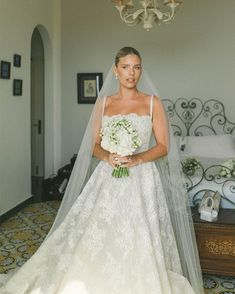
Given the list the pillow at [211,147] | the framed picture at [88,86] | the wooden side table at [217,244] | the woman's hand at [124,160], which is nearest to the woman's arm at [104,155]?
the woman's hand at [124,160]

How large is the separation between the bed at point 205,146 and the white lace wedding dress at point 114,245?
0.76 metres

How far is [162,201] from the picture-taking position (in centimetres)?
235

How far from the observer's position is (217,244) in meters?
2.68

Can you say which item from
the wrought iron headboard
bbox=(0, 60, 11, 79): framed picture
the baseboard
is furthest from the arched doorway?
the wrought iron headboard

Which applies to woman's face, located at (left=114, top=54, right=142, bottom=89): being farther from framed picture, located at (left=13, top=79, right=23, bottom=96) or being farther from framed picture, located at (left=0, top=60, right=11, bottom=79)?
framed picture, located at (left=13, top=79, right=23, bottom=96)

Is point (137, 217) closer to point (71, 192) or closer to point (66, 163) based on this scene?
point (71, 192)

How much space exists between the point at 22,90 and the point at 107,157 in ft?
7.84

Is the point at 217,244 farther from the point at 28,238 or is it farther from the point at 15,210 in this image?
the point at 15,210

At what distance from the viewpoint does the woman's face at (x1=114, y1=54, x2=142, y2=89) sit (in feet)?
7.15

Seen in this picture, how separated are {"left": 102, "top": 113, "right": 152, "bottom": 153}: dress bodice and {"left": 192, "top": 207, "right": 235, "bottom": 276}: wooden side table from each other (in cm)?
79

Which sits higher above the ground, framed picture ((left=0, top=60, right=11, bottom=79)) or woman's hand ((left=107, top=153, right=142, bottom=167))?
framed picture ((left=0, top=60, right=11, bottom=79))

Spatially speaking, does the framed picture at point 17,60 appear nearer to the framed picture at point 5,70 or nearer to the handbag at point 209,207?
the framed picture at point 5,70

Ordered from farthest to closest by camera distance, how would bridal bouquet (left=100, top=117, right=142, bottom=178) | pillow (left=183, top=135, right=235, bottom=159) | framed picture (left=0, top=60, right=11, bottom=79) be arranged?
1. pillow (left=183, top=135, right=235, bottom=159)
2. framed picture (left=0, top=60, right=11, bottom=79)
3. bridal bouquet (left=100, top=117, right=142, bottom=178)

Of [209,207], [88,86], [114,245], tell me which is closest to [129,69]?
[114,245]
